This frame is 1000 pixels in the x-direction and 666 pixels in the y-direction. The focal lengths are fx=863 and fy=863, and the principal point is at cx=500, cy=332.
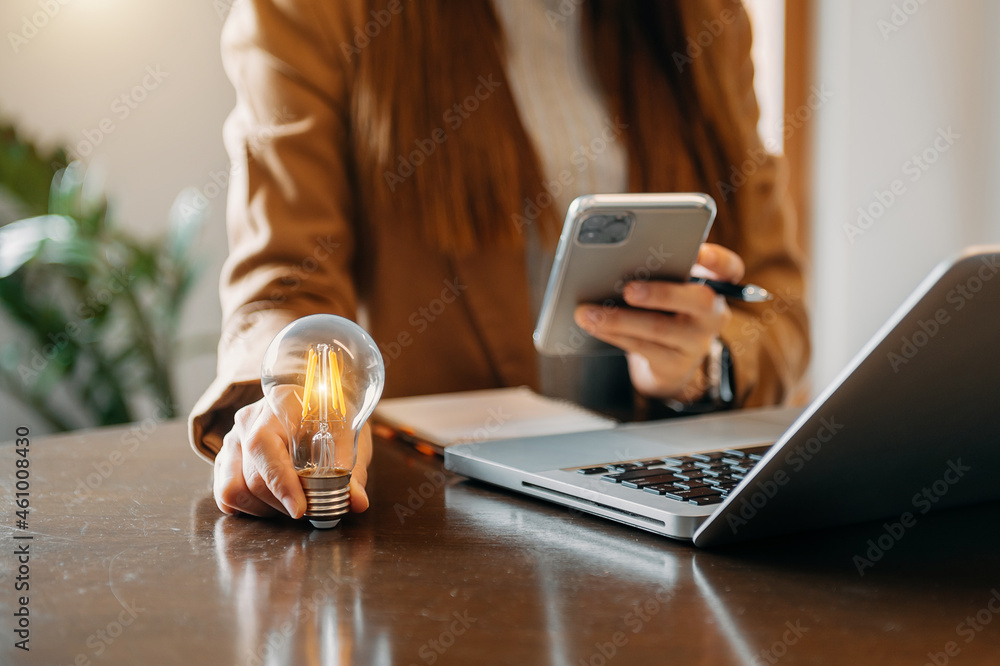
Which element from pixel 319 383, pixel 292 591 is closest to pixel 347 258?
pixel 319 383

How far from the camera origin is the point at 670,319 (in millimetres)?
859

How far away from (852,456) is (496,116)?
0.72m

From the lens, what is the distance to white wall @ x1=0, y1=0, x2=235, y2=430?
82.5 inches

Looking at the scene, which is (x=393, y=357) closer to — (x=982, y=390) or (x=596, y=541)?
(x=596, y=541)

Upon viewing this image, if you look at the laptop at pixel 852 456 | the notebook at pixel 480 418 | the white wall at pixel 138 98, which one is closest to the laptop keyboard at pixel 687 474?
the laptop at pixel 852 456

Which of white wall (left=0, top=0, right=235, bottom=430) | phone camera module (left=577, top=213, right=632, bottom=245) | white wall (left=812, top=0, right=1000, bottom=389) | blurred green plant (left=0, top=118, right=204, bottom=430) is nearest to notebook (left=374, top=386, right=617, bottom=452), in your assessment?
phone camera module (left=577, top=213, right=632, bottom=245)

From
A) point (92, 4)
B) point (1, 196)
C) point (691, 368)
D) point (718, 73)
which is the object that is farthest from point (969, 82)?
point (1, 196)

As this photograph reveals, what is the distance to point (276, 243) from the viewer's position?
0.91 meters

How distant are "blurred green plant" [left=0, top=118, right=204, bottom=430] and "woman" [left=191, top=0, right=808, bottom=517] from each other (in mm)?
1073

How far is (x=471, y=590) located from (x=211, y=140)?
213 centimetres

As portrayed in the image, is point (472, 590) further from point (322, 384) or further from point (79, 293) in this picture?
point (79, 293)

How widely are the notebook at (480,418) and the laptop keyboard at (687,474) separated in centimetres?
15

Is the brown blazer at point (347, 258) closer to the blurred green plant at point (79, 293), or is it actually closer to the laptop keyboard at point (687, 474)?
the laptop keyboard at point (687, 474)

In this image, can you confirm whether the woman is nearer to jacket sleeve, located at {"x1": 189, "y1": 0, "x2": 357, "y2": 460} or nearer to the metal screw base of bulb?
jacket sleeve, located at {"x1": 189, "y1": 0, "x2": 357, "y2": 460}
